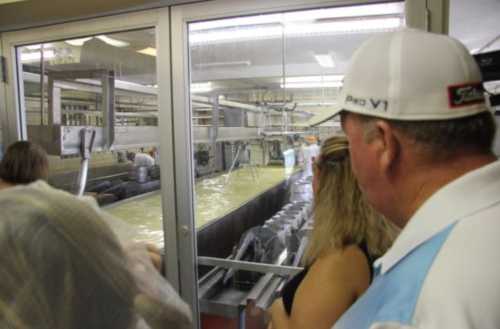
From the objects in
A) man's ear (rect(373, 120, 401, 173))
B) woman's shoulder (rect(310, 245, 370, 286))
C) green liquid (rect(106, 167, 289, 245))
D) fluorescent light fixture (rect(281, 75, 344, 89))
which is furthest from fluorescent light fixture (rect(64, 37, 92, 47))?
fluorescent light fixture (rect(281, 75, 344, 89))

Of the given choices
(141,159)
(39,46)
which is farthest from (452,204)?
(141,159)

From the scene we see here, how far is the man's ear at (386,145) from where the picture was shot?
2.08ft

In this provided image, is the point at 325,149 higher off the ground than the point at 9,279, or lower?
higher

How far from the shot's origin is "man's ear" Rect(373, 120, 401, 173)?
633mm

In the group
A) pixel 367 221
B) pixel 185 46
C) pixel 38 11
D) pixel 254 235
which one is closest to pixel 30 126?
pixel 38 11

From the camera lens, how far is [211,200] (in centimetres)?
295

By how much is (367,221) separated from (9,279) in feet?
2.95

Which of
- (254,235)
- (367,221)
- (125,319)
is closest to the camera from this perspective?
(125,319)

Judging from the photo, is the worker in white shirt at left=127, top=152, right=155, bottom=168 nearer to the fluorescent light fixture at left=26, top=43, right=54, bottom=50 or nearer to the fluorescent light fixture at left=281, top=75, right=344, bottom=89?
the fluorescent light fixture at left=26, top=43, right=54, bottom=50

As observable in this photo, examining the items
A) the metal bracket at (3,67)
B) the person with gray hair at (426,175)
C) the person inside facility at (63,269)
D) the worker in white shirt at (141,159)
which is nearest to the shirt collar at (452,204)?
the person with gray hair at (426,175)

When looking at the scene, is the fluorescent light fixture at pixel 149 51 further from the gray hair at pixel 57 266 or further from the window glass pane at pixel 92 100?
the gray hair at pixel 57 266

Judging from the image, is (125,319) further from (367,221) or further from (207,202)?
(207,202)

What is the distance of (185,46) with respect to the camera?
5.67ft

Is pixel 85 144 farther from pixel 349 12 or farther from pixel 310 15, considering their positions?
pixel 349 12
